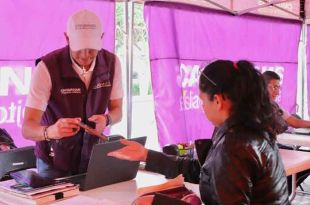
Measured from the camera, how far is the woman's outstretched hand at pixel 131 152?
66.2 inches

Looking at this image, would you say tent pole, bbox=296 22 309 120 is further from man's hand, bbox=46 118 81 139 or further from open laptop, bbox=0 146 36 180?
man's hand, bbox=46 118 81 139

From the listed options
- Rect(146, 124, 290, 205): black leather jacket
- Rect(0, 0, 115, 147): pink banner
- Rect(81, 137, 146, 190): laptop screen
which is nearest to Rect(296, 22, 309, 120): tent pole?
Rect(0, 0, 115, 147): pink banner

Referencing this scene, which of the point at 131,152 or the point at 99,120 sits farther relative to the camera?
the point at 99,120

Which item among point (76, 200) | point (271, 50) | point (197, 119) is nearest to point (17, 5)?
point (76, 200)

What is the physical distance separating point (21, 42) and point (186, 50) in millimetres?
1781

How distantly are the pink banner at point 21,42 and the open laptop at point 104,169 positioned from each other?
139cm

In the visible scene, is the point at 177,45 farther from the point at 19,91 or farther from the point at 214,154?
the point at 214,154

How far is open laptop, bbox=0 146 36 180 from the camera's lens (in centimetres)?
213

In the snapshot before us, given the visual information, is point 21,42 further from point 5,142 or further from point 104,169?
point 104,169

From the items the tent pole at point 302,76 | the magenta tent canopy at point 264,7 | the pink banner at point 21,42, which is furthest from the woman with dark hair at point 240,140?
the tent pole at point 302,76

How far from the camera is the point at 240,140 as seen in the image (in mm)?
1323

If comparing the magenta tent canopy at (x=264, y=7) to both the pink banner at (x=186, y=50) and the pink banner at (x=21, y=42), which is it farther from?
the pink banner at (x=21, y=42)

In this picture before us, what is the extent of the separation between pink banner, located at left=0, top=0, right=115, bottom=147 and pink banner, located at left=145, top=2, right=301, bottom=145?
3.17 feet

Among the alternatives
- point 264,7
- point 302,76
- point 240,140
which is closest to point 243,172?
point 240,140
